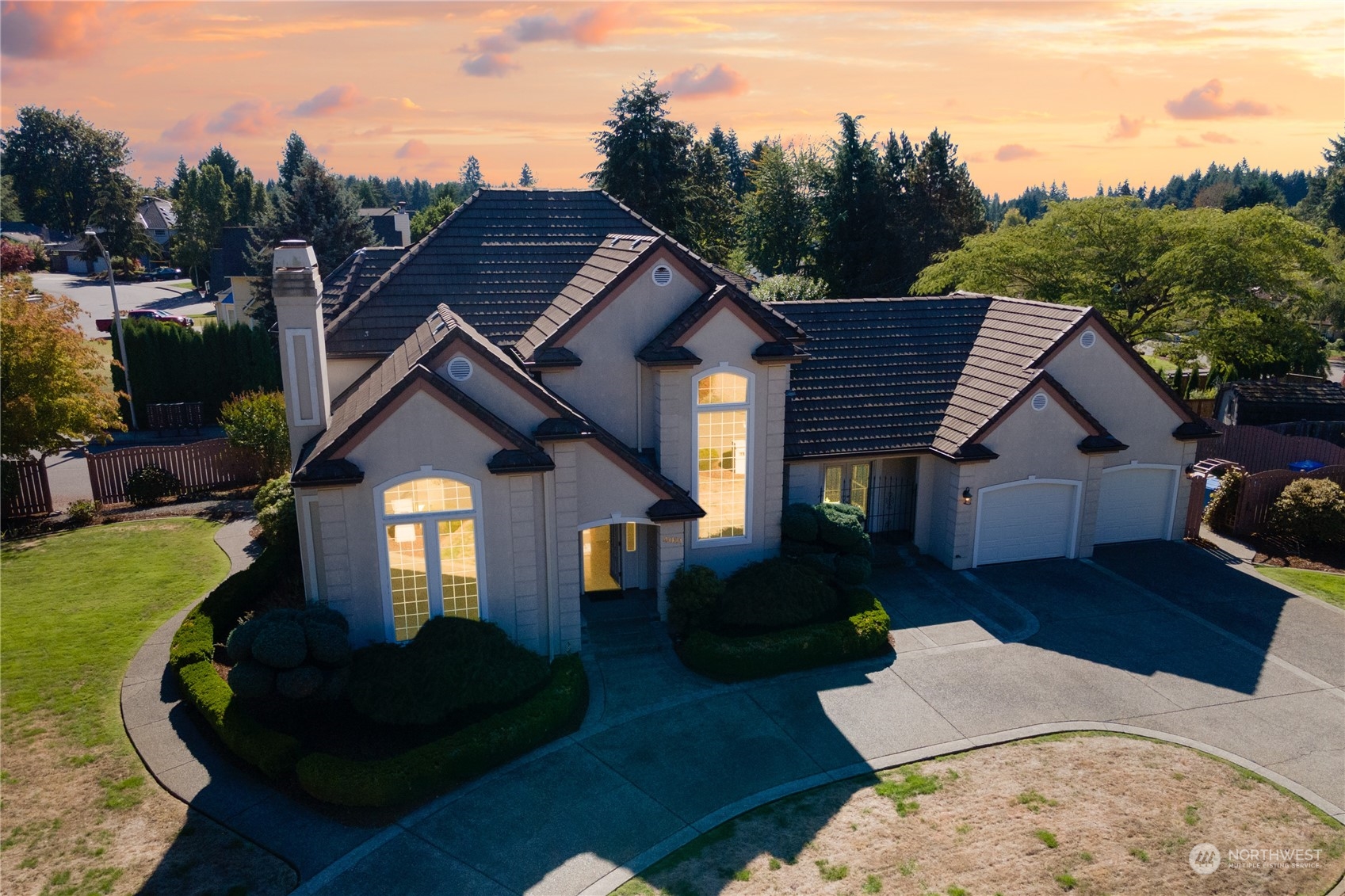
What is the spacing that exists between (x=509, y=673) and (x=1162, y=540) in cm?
1858

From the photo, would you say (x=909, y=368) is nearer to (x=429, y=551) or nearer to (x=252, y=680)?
(x=429, y=551)

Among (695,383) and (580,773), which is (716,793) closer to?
(580,773)

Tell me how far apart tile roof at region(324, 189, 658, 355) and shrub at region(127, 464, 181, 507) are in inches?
412

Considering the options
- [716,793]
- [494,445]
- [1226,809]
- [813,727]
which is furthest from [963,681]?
[494,445]

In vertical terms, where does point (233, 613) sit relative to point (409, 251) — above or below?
below

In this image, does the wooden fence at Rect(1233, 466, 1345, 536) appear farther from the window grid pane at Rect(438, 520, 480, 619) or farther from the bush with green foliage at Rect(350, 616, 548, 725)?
the window grid pane at Rect(438, 520, 480, 619)

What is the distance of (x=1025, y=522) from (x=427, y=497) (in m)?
14.7

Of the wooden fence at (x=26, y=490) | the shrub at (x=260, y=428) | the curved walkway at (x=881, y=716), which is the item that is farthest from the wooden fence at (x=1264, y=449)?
the wooden fence at (x=26, y=490)

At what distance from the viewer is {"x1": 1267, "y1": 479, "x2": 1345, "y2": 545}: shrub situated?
2331 cm

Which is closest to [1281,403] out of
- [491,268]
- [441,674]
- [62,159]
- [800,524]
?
[800,524]

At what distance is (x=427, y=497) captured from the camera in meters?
15.6

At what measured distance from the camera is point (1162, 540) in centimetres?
2406

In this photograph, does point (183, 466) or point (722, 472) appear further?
point (183, 466)

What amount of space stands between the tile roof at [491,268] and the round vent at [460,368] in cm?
402
